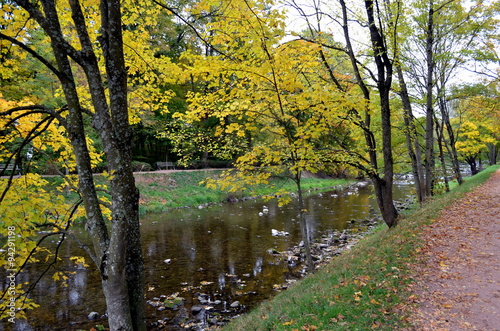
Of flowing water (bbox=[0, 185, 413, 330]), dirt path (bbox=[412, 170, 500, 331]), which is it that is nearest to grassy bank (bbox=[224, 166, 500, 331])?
dirt path (bbox=[412, 170, 500, 331])

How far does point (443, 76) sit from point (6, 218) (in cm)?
1901

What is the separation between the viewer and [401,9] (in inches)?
305

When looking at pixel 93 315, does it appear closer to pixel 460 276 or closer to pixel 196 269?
pixel 196 269

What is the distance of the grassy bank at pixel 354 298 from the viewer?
4051 mm

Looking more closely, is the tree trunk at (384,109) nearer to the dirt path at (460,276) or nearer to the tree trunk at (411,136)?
the dirt path at (460,276)

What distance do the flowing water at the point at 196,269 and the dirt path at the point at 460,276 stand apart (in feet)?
12.4

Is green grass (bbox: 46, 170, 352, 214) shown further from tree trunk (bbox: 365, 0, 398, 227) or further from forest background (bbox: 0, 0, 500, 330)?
tree trunk (bbox: 365, 0, 398, 227)

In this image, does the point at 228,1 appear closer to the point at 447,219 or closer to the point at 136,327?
the point at 136,327

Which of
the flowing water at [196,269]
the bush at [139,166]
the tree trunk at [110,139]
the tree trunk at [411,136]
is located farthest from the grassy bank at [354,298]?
the bush at [139,166]

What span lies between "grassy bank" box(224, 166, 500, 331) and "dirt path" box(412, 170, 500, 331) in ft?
0.94

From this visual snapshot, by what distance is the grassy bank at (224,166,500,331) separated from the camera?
13.3 ft

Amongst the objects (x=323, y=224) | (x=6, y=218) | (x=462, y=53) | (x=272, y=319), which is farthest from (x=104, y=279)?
(x=462, y=53)

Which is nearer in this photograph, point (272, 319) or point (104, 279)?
point (104, 279)

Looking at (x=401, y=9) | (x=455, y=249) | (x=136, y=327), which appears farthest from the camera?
(x=401, y=9)
